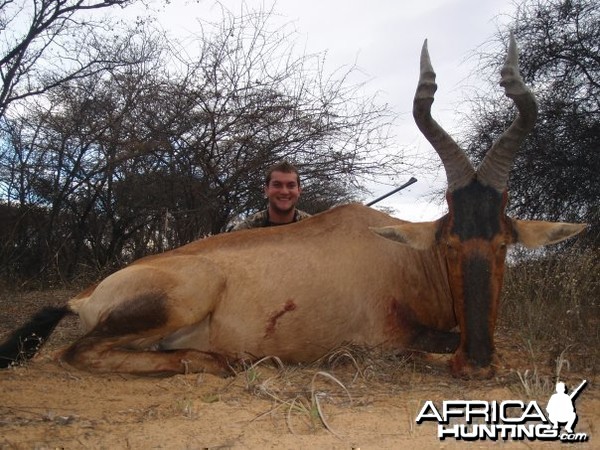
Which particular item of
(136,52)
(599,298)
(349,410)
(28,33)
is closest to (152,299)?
(349,410)

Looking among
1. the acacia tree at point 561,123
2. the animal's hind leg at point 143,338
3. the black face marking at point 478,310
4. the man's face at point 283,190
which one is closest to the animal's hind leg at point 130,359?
the animal's hind leg at point 143,338

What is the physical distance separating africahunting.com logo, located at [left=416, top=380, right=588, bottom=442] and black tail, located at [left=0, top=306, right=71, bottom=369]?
3.19m

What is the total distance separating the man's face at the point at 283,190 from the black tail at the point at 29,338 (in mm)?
3029

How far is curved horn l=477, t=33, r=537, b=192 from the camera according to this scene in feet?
16.2

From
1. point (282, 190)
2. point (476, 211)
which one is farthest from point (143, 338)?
point (282, 190)

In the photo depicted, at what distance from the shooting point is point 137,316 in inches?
193

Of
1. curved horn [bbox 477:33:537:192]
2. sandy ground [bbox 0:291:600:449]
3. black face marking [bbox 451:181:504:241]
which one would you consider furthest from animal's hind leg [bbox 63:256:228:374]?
curved horn [bbox 477:33:537:192]

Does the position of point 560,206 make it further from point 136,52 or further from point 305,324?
point 136,52

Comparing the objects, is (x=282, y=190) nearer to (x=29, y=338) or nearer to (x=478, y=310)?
(x=29, y=338)

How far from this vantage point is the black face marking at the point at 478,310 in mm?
4480

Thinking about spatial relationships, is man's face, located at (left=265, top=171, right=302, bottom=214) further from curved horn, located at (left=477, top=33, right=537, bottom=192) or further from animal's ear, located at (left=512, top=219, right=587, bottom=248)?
animal's ear, located at (left=512, top=219, right=587, bottom=248)

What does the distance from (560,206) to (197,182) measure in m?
6.03

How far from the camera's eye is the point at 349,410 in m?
3.61

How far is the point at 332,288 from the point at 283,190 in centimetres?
261
